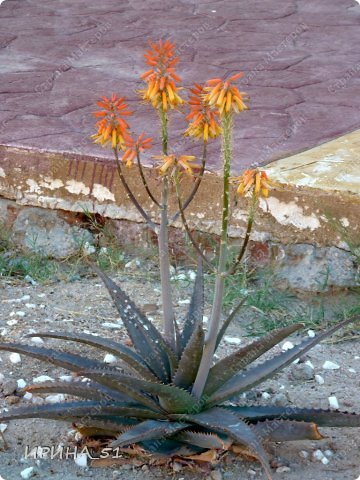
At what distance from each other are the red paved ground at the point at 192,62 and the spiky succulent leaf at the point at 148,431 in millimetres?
1639

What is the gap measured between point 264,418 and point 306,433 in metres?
0.19

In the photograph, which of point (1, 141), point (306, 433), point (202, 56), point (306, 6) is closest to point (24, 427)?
point (306, 433)

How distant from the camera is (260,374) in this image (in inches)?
100.0

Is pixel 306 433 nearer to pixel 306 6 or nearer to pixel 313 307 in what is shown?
pixel 313 307

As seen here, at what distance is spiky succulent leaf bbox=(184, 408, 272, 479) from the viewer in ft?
7.38

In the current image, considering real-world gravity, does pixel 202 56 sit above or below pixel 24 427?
above

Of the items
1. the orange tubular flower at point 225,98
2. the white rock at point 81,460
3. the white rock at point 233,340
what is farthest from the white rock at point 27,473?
the orange tubular flower at point 225,98

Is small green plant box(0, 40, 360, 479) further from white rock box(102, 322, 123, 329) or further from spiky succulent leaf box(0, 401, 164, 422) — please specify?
white rock box(102, 322, 123, 329)

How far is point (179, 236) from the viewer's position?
3.87m

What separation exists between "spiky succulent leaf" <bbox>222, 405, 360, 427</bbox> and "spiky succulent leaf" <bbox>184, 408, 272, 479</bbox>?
0.09 metres

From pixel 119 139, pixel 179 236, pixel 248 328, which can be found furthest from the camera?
pixel 179 236

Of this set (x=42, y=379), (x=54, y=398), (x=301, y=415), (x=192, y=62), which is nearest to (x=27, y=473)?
(x=54, y=398)

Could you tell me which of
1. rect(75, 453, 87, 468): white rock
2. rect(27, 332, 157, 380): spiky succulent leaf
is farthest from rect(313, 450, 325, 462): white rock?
rect(75, 453, 87, 468): white rock

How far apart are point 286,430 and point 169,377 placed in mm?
364
